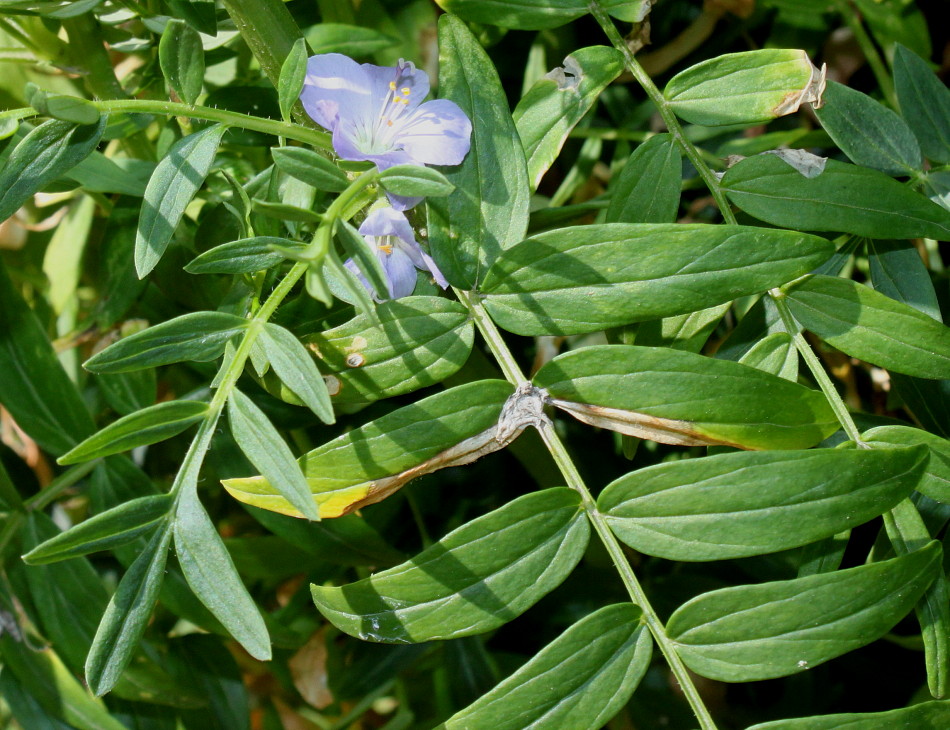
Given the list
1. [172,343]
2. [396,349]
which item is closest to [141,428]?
[172,343]

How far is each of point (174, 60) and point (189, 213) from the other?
0.32 meters

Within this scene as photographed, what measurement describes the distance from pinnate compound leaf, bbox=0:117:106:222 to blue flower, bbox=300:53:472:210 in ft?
0.45

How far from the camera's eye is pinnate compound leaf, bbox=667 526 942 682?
1.72ft

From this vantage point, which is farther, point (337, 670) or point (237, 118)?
point (337, 670)

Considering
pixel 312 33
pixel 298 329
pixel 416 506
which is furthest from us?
pixel 416 506

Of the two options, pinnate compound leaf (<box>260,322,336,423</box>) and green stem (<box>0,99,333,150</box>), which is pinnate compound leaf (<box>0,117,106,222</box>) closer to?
green stem (<box>0,99,333,150</box>)

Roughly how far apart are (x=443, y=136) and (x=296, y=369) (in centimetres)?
19

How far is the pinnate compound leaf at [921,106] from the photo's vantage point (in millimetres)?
714

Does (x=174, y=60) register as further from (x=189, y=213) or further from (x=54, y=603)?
(x=54, y=603)

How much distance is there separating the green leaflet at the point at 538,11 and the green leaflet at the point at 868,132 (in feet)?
0.53

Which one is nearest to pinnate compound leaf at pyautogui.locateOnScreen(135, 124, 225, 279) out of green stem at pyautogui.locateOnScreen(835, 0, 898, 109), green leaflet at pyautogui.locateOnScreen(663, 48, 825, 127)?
green leaflet at pyautogui.locateOnScreen(663, 48, 825, 127)

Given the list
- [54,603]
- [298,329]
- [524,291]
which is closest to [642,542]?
[524,291]

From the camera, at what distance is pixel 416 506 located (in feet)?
3.15

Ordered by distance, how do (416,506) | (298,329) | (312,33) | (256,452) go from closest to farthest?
1. (256,452)
2. (298,329)
3. (312,33)
4. (416,506)
